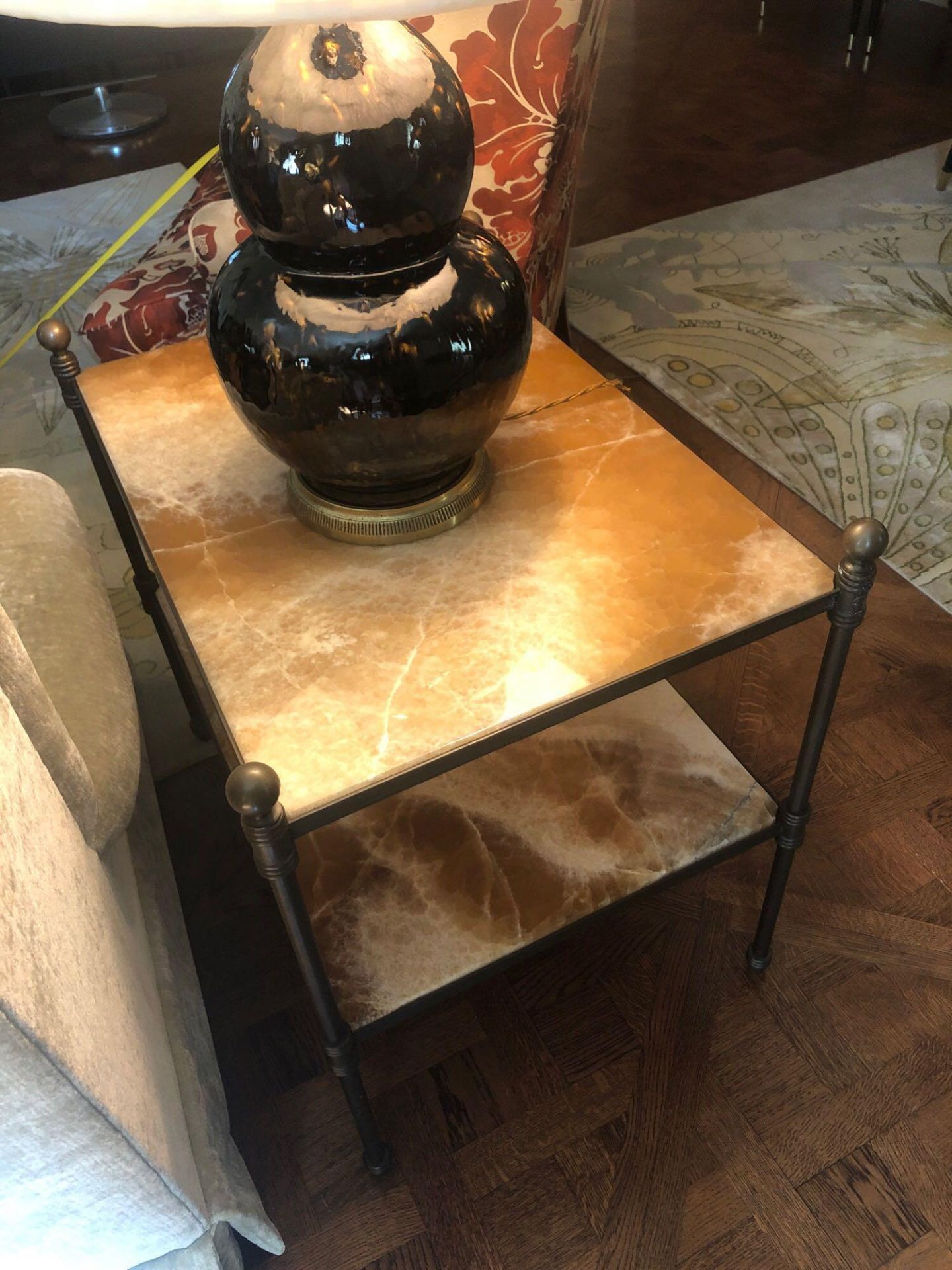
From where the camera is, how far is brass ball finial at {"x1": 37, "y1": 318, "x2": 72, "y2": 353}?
90cm

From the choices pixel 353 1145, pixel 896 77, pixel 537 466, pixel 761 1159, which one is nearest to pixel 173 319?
pixel 537 466

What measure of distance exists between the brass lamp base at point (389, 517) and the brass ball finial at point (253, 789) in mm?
275

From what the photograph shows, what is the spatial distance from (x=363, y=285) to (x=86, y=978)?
456mm

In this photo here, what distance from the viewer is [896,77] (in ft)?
9.55

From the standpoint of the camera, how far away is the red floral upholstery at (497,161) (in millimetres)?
1110

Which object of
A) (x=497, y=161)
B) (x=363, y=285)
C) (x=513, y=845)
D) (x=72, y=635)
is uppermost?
(x=363, y=285)

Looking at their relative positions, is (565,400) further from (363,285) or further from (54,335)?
(54,335)

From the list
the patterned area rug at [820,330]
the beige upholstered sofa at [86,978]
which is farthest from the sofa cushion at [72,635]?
the patterned area rug at [820,330]

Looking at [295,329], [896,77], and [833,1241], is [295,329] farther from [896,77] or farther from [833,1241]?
[896,77]

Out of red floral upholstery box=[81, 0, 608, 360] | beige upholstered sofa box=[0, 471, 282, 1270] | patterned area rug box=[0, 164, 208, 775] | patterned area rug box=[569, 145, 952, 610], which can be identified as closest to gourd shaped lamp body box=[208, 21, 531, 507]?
beige upholstered sofa box=[0, 471, 282, 1270]

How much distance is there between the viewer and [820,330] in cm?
185

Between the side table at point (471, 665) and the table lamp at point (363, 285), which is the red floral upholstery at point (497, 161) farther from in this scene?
the table lamp at point (363, 285)

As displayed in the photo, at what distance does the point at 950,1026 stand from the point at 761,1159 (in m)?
0.22

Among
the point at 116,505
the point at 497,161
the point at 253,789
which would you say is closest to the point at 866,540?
the point at 253,789
